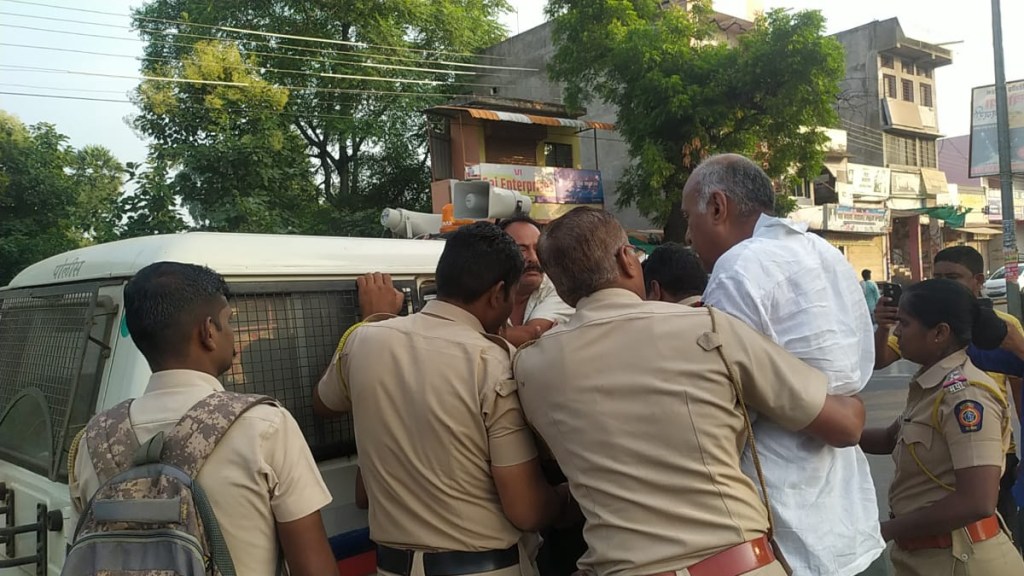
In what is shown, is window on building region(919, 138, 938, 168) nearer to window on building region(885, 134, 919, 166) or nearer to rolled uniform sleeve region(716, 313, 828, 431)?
window on building region(885, 134, 919, 166)

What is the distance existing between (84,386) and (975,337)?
3.05m

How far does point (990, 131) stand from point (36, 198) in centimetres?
1841

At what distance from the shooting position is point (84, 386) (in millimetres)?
2180

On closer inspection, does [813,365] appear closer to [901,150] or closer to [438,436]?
[438,436]

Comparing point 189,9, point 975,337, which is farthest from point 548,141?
point 975,337

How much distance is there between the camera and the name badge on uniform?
2312 millimetres

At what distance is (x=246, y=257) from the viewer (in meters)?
2.29

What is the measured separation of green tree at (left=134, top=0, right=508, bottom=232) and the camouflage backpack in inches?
660

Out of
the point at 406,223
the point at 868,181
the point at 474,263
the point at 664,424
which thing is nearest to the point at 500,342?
the point at 474,263

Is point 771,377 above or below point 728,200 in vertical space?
below

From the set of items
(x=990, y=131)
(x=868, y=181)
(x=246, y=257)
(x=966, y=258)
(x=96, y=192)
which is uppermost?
(x=96, y=192)

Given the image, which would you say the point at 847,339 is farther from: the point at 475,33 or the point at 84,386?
the point at 475,33

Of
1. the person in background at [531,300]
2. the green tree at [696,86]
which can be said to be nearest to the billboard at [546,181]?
the green tree at [696,86]

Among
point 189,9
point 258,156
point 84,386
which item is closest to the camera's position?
point 84,386
